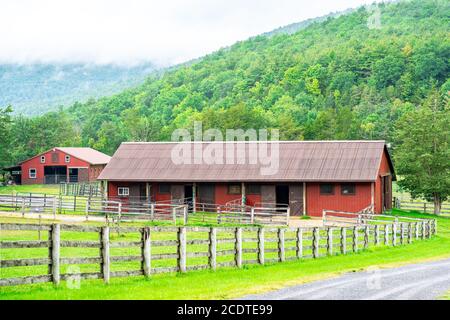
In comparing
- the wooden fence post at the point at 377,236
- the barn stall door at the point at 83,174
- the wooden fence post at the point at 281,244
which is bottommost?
the wooden fence post at the point at 377,236

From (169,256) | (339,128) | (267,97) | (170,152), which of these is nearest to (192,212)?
Result: (170,152)

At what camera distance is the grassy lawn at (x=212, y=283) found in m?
15.2

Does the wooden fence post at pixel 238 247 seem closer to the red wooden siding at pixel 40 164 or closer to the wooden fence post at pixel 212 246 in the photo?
the wooden fence post at pixel 212 246

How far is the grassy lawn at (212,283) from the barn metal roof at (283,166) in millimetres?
23260

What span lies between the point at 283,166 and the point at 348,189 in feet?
15.0

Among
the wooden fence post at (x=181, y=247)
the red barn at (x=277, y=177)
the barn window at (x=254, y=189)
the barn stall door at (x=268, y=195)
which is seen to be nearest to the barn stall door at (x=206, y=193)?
the red barn at (x=277, y=177)

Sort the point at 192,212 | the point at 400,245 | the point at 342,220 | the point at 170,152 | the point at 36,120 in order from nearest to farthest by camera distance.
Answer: the point at 400,245, the point at 342,220, the point at 192,212, the point at 170,152, the point at 36,120

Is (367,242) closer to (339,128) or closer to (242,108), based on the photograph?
(339,128)

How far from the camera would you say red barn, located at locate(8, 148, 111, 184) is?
89625 mm

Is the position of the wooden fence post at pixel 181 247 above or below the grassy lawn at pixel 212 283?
above

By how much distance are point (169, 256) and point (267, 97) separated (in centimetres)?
17878
